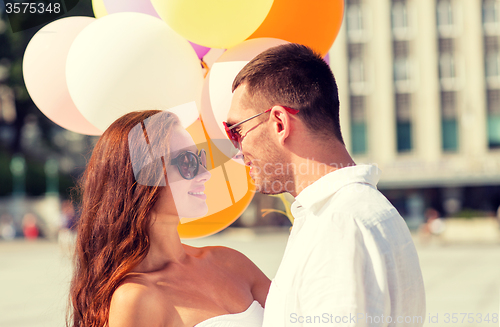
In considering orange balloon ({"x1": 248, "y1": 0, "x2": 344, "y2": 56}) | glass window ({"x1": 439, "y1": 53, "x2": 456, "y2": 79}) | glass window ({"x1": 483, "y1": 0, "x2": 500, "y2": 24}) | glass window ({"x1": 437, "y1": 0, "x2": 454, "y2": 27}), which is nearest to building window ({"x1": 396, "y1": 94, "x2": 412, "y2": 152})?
glass window ({"x1": 439, "y1": 53, "x2": 456, "y2": 79})

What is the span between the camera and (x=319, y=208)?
4.38 feet

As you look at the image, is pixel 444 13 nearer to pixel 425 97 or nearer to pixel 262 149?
pixel 425 97

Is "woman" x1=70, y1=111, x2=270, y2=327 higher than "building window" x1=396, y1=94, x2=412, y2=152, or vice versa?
"woman" x1=70, y1=111, x2=270, y2=327

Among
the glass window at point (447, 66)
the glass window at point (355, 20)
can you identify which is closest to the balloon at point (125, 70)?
the glass window at point (355, 20)

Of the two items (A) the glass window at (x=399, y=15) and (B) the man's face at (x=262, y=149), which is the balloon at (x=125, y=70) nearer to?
(B) the man's face at (x=262, y=149)

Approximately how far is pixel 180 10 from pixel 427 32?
26918mm

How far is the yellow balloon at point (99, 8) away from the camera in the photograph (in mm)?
2312

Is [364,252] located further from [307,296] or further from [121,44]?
[121,44]

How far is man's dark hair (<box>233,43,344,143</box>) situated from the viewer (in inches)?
56.9

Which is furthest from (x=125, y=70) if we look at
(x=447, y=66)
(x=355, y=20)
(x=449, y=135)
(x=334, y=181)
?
(x=447, y=66)

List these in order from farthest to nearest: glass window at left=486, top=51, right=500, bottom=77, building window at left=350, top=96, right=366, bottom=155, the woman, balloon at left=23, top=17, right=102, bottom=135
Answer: building window at left=350, top=96, right=366, bottom=155 < glass window at left=486, top=51, right=500, bottom=77 < balloon at left=23, top=17, right=102, bottom=135 < the woman

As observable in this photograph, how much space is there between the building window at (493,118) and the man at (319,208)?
27.3 metres

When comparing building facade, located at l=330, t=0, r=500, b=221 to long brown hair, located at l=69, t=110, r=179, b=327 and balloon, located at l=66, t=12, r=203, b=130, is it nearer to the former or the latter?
balloon, located at l=66, t=12, r=203, b=130

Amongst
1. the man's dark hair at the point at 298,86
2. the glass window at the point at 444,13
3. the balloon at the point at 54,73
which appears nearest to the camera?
the man's dark hair at the point at 298,86
